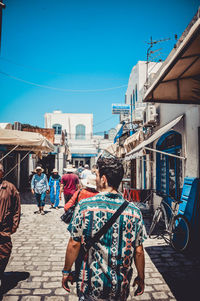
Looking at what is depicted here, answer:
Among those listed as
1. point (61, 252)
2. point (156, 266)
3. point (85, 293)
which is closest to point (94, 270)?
point (85, 293)

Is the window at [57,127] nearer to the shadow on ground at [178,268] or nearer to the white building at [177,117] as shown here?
the white building at [177,117]

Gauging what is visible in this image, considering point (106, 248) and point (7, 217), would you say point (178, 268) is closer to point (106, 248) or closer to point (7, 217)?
point (106, 248)

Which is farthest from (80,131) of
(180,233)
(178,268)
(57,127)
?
(178,268)

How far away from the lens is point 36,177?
8.73 meters

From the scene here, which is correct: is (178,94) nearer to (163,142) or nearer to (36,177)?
(163,142)

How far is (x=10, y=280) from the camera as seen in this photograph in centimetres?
353

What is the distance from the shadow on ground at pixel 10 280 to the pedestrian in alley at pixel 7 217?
25cm

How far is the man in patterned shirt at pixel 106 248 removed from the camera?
1757mm

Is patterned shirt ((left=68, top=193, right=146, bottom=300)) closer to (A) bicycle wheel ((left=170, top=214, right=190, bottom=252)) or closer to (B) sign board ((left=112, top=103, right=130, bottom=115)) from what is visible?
(A) bicycle wheel ((left=170, top=214, right=190, bottom=252))

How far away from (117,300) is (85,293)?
27 cm

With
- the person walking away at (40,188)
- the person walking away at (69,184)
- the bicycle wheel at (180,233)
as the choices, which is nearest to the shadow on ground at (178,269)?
the bicycle wheel at (180,233)

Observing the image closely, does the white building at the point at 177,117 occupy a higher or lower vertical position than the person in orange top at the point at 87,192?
higher

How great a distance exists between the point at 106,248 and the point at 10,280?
8.86 ft

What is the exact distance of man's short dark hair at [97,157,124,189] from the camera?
1952 millimetres
